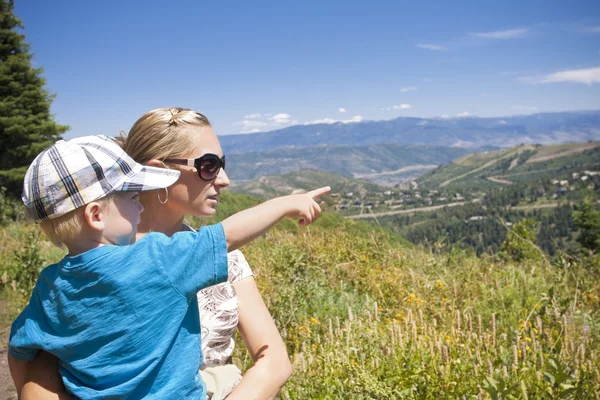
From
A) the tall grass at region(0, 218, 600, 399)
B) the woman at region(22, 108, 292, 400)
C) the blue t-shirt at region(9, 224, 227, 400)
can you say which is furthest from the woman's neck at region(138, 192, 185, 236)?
the tall grass at region(0, 218, 600, 399)

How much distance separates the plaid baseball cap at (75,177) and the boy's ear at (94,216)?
0.02m

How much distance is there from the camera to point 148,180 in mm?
1353

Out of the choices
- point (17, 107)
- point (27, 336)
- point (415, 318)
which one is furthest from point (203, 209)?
point (17, 107)

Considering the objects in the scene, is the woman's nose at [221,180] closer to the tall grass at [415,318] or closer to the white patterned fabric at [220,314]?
the white patterned fabric at [220,314]

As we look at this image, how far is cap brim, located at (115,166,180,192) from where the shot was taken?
1.28 m

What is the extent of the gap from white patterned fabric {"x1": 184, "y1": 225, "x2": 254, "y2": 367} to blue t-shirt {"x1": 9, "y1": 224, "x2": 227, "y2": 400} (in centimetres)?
38

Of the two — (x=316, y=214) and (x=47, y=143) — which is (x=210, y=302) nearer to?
(x=316, y=214)

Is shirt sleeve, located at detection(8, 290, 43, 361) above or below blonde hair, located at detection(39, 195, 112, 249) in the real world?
below

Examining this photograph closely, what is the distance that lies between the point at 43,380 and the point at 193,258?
0.64 metres

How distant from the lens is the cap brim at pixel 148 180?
1.28m

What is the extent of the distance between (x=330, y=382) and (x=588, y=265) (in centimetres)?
470

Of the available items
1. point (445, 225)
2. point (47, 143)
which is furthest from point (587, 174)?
point (47, 143)

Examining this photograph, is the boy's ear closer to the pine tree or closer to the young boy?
the young boy

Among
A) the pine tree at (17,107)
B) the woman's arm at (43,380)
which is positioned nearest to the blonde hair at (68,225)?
the woman's arm at (43,380)
